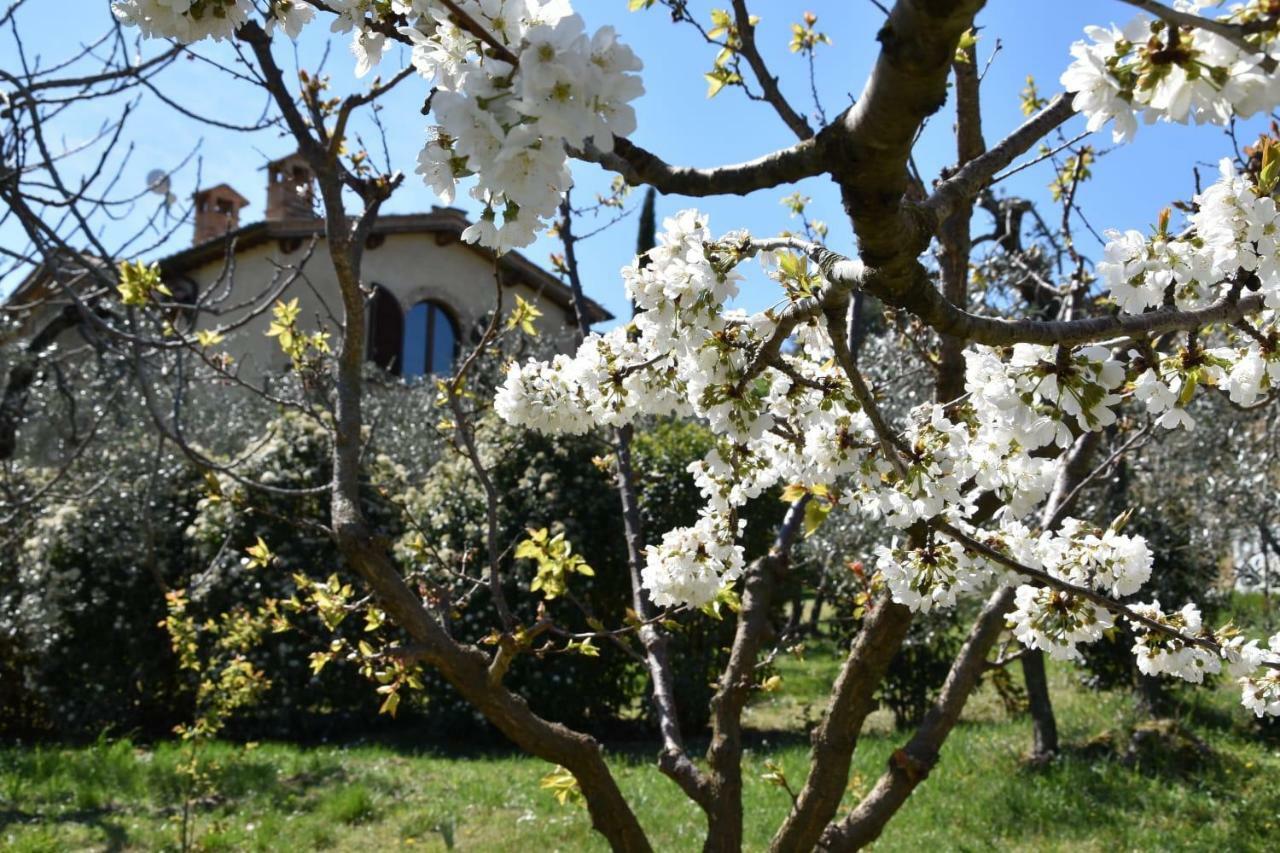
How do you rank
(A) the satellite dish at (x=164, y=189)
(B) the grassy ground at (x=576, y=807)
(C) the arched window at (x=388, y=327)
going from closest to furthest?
(A) the satellite dish at (x=164, y=189)
(B) the grassy ground at (x=576, y=807)
(C) the arched window at (x=388, y=327)

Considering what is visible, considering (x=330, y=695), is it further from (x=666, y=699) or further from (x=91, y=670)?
(x=666, y=699)

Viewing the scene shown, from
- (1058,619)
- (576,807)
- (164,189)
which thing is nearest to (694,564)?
(1058,619)

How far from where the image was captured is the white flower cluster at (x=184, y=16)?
1428 mm

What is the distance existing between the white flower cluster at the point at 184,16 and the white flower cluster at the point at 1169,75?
1.12 m

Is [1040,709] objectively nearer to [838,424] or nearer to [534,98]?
[838,424]

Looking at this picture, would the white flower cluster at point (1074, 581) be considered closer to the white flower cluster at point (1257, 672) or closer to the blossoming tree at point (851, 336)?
the blossoming tree at point (851, 336)

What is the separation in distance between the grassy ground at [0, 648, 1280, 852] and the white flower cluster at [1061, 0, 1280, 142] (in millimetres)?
3557

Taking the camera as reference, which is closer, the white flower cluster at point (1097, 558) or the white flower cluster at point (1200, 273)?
the white flower cluster at point (1200, 273)

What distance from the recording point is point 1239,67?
101 cm

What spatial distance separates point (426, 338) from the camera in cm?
1650

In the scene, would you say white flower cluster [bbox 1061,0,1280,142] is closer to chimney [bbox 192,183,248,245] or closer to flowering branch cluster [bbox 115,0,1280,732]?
flowering branch cluster [bbox 115,0,1280,732]

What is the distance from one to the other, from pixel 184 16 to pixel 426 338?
1532cm

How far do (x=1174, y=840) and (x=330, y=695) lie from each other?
5.47 m

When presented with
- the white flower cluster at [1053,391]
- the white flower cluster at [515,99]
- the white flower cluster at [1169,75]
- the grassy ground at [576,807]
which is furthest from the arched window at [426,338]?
the white flower cluster at [1169,75]
